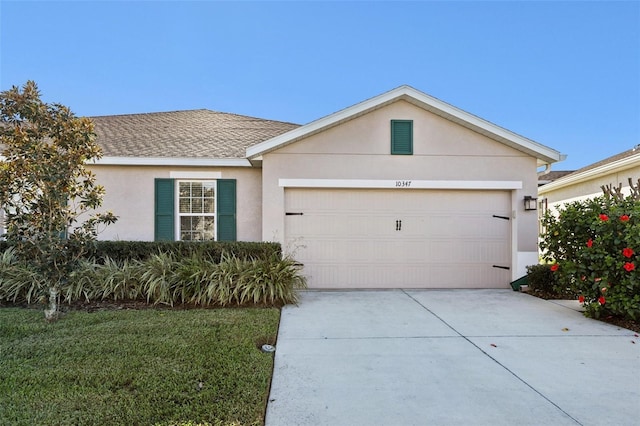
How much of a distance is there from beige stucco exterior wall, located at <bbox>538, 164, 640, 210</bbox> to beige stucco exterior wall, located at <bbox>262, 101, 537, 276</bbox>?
3.36 metres

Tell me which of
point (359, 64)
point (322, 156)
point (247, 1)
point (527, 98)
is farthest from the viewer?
point (527, 98)

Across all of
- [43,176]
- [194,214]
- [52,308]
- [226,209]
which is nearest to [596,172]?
[226,209]

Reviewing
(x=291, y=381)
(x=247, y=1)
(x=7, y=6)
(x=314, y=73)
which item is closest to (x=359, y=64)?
(x=314, y=73)

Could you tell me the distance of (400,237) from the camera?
25.4 feet

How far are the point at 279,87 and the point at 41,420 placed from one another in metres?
17.5

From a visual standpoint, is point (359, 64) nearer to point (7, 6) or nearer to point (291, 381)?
point (7, 6)

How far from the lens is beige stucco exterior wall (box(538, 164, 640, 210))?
32.3ft

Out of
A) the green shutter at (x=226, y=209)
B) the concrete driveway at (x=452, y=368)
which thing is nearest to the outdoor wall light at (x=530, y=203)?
the concrete driveway at (x=452, y=368)

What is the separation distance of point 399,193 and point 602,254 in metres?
3.81

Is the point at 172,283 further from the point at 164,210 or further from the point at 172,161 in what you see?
the point at 172,161

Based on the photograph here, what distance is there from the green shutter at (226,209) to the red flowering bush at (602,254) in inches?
268

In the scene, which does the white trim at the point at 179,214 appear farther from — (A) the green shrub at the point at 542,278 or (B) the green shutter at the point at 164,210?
(A) the green shrub at the point at 542,278

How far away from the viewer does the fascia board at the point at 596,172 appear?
30.6 feet

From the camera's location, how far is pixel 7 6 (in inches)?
277
